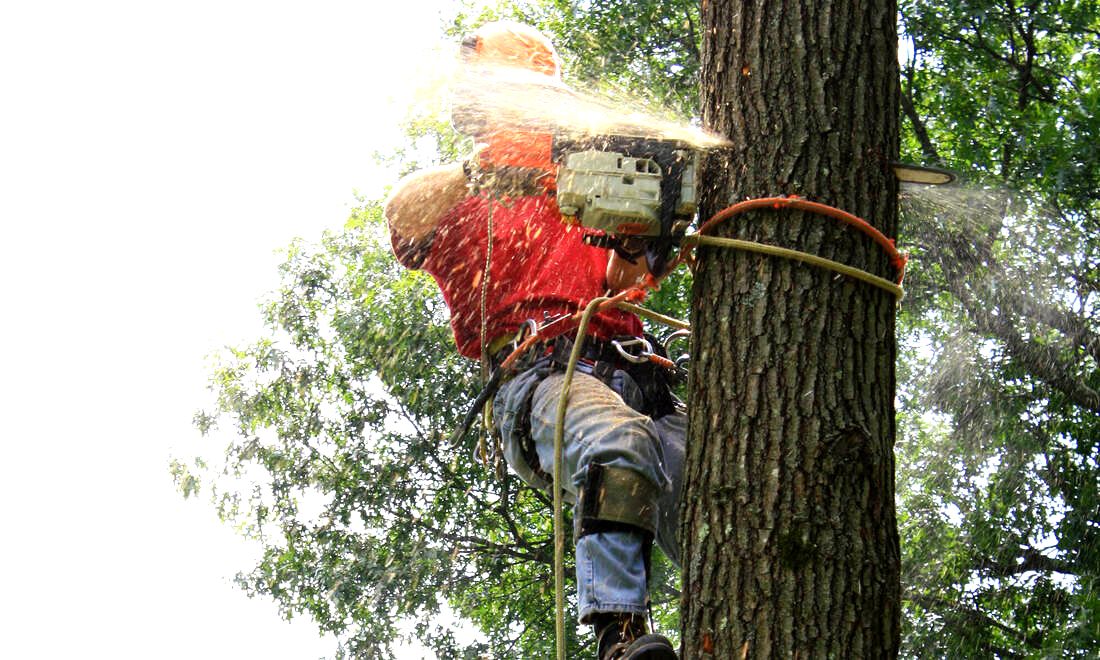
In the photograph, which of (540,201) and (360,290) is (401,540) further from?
(540,201)

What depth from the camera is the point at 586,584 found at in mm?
2650

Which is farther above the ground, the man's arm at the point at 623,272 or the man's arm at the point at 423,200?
the man's arm at the point at 423,200

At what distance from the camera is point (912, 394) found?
292 inches

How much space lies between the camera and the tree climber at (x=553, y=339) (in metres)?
2.68

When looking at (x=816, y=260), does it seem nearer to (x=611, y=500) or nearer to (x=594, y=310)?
(x=594, y=310)

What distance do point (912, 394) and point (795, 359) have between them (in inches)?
209

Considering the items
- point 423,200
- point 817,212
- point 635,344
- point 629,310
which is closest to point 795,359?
point 817,212

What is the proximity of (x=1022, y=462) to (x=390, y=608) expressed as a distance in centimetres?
427

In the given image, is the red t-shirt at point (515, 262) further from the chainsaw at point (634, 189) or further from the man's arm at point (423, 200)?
the chainsaw at point (634, 189)

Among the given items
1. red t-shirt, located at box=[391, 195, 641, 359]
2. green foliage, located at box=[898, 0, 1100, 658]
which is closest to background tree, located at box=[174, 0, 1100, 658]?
green foliage, located at box=[898, 0, 1100, 658]

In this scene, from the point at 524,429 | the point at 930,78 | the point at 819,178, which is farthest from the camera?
the point at 930,78

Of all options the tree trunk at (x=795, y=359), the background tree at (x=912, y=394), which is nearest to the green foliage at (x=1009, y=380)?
the background tree at (x=912, y=394)

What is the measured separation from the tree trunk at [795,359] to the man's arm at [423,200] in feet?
2.48

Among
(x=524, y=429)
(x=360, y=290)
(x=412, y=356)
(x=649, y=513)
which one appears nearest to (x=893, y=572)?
(x=649, y=513)
